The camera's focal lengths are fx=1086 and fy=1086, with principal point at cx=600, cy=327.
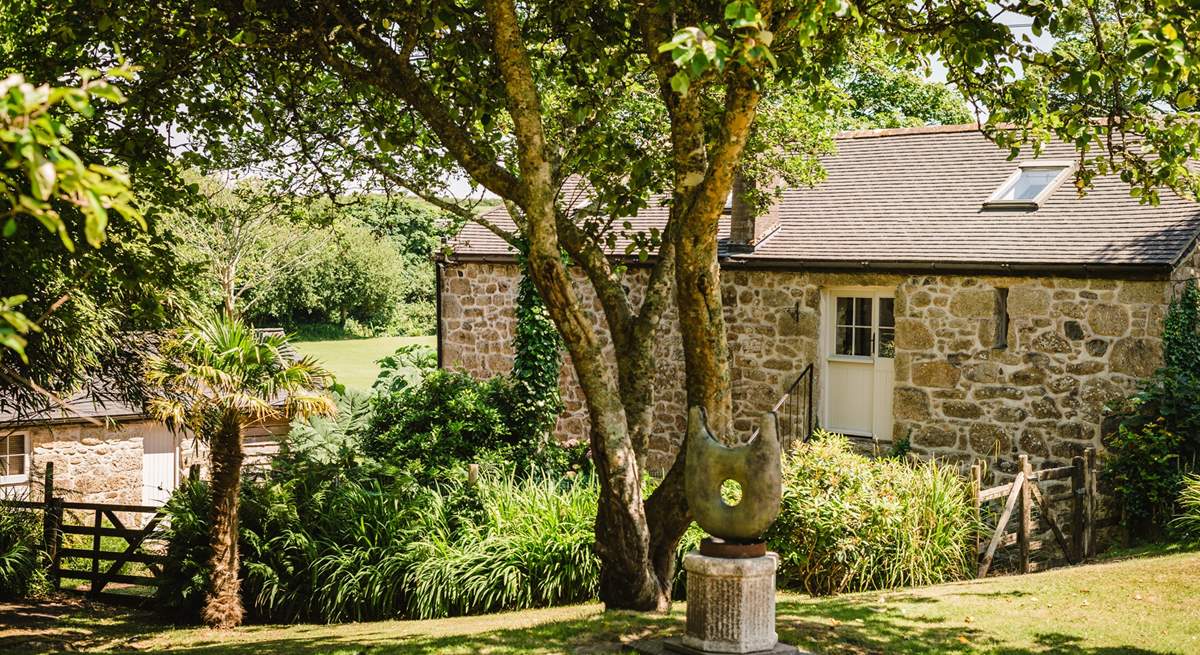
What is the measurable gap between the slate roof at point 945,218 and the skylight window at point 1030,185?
0.37 ft

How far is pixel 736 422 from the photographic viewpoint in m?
16.2

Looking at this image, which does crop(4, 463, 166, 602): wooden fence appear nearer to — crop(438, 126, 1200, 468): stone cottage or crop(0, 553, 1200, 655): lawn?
crop(0, 553, 1200, 655): lawn

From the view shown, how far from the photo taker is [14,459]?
18391 mm

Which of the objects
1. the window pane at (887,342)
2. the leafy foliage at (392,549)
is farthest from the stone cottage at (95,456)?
the window pane at (887,342)

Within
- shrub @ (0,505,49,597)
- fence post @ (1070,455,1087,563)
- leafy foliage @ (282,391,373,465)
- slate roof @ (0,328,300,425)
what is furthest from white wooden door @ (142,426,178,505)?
fence post @ (1070,455,1087,563)

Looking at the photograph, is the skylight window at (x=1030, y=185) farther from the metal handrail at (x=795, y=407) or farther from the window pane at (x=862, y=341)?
the metal handrail at (x=795, y=407)

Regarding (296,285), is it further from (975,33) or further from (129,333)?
(975,33)

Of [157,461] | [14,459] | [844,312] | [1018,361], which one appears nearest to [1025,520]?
[1018,361]

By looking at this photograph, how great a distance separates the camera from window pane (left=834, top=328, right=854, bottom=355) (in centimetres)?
1534

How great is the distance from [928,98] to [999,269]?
16.1 m

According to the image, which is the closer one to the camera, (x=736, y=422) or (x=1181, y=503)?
Result: (x=1181, y=503)

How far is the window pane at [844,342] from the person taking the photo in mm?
15336

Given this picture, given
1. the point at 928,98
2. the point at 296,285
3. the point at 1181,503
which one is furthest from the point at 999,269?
the point at 296,285

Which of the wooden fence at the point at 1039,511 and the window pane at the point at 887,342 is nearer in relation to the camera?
the wooden fence at the point at 1039,511
